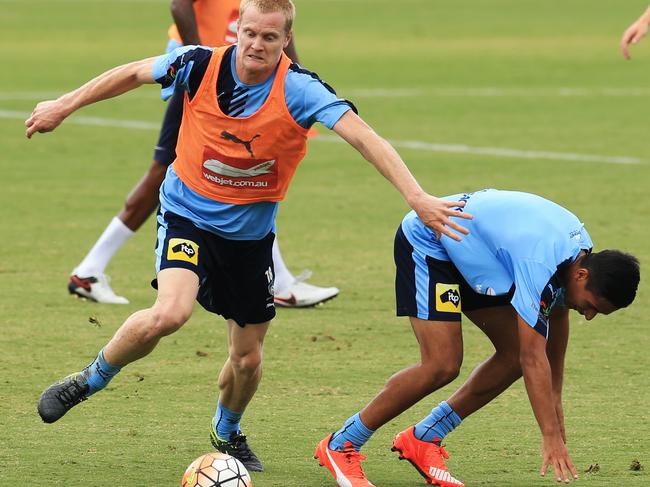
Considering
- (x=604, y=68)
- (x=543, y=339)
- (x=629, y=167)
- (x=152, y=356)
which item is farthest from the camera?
(x=604, y=68)

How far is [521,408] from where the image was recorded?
26.1 ft

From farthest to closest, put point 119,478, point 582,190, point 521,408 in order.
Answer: point 582,190
point 521,408
point 119,478

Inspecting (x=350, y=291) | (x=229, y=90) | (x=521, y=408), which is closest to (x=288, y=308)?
(x=350, y=291)

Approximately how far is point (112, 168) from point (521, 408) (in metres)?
9.37

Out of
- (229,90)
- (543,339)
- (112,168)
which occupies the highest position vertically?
(229,90)

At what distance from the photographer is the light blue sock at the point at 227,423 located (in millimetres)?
7016

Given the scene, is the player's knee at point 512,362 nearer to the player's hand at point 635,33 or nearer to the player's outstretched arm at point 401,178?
the player's outstretched arm at point 401,178

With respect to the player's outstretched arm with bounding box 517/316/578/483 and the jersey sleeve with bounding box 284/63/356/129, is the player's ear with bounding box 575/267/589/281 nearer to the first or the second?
the player's outstretched arm with bounding box 517/316/578/483

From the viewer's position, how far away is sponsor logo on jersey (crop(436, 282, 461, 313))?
21.6ft

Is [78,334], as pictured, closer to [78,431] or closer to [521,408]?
[78,431]

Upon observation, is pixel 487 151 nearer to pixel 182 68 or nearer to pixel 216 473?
pixel 182 68

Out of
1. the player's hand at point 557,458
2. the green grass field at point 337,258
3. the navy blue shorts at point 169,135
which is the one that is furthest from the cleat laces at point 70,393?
the navy blue shorts at point 169,135

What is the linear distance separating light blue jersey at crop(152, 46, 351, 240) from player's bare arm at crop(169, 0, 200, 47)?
3.50m

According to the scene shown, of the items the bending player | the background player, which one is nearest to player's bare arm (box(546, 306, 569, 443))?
the bending player
